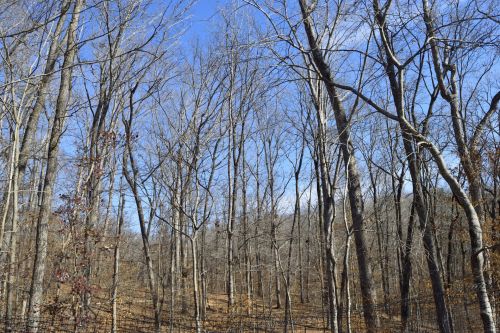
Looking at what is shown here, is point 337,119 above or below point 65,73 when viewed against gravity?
below

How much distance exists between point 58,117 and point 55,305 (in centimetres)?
337

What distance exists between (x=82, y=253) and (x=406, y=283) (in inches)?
311

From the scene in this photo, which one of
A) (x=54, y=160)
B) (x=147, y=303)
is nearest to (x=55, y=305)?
(x=54, y=160)

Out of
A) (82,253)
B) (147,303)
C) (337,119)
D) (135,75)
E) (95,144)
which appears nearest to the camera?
(337,119)

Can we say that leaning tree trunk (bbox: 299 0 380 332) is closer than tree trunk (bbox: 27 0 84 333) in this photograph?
No

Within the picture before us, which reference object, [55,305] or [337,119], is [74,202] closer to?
[55,305]

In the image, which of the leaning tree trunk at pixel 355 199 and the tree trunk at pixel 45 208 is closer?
the tree trunk at pixel 45 208

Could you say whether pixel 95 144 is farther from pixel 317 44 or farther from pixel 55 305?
pixel 317 44

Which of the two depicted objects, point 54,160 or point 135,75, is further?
point 135,75

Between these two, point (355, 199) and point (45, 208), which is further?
point (355, 199)

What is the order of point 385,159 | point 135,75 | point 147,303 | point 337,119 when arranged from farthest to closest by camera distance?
point 147,303
point 385,159
point 135,75
point 337,119

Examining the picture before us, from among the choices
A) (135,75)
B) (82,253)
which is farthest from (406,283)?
(135,75)

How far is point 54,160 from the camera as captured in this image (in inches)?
289

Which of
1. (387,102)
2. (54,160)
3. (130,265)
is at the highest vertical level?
(387,102)
